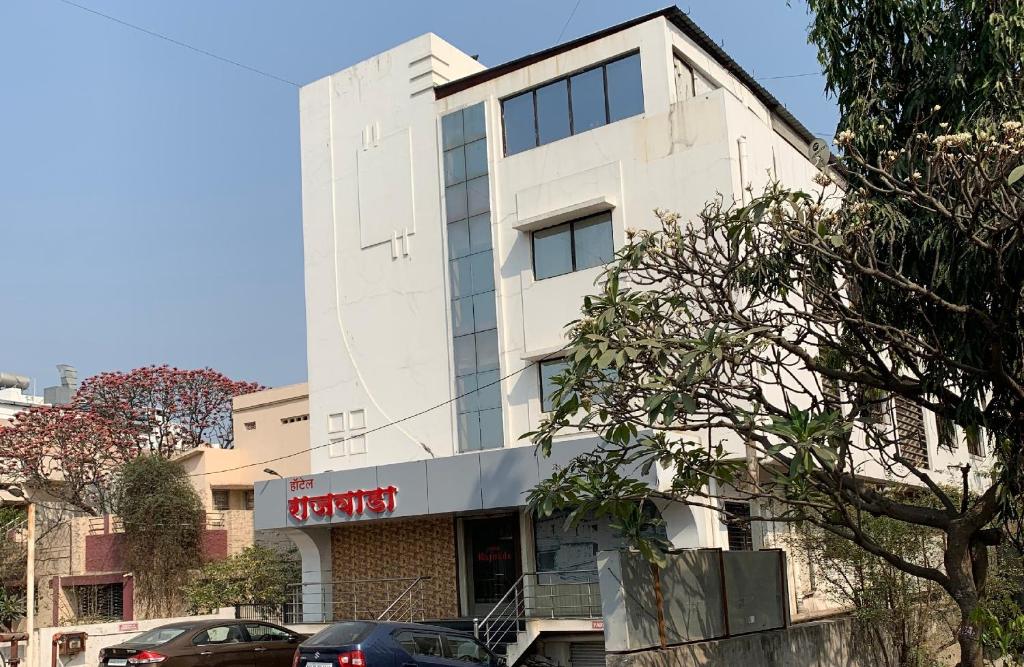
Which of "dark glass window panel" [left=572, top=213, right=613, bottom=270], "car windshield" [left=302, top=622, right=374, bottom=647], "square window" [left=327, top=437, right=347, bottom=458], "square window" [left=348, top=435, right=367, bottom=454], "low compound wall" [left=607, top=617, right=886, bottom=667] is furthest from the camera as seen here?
"square window" [left=327, top=437, right=347, bottom=458]

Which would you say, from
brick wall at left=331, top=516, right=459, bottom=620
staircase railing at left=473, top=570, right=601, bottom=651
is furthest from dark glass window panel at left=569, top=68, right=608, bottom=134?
staircase railing at left=473, top=570, right=601, bottom=651

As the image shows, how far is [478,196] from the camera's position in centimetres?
2364

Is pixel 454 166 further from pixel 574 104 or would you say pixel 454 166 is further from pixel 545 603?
pixel 545 603

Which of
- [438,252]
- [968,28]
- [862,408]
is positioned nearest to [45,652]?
[438,252]

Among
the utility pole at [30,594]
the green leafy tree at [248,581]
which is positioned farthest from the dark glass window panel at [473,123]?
the green leafy tree at [248,581]

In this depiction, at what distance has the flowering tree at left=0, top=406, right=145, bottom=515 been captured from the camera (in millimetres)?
37750

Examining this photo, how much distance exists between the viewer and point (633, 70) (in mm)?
22172

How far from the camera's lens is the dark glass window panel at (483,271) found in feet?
76.0

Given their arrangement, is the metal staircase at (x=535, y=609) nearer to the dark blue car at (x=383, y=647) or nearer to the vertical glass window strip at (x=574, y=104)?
the dark blue car at (x=383, y=647)

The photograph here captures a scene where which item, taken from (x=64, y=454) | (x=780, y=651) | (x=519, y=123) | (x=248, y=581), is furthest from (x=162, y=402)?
(x=780, y=651)

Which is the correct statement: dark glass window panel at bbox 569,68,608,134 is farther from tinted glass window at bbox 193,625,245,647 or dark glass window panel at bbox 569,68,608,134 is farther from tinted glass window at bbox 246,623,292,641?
tinted glass window at bbox 193,625,245,647

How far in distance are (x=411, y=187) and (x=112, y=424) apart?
849 inches

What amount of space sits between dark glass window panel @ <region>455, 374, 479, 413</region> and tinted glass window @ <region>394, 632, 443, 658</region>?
897cm

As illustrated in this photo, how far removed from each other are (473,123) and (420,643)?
1319 cm
